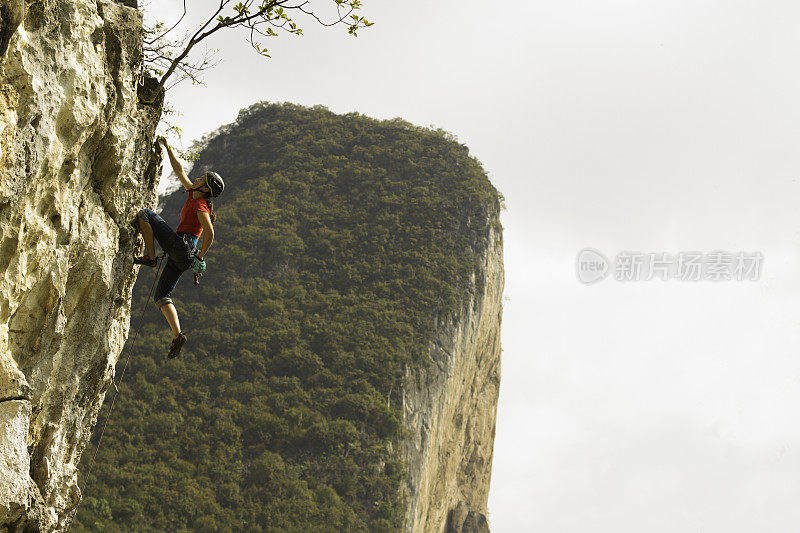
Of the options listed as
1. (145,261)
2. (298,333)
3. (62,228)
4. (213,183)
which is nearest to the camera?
(62,228)

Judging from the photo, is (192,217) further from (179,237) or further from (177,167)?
(177,167)

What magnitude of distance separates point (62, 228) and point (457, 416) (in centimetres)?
3238

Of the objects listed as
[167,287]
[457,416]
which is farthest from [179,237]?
[457,416]

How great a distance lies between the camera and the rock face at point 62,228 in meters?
5.21

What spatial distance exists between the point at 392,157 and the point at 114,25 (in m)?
41.2

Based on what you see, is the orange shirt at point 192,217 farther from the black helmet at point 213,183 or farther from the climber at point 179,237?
the black helmet at point 213,183

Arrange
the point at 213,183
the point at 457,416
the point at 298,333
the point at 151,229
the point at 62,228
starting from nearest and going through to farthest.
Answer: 1. the point at 62,228
2. the point at 151,229
3. the point at 213,183
4. the point at 298,333
5. the point at 457,416

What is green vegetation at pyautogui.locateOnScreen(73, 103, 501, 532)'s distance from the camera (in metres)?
25.7

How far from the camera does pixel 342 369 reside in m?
31.8

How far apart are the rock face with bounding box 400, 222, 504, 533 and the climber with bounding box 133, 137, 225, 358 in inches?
842

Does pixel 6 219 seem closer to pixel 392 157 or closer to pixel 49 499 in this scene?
pixel 49 499

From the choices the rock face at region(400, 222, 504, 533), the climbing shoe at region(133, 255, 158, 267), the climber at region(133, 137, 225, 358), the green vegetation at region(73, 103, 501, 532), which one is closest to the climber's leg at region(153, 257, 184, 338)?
the climber at region(133, 137, 225, 358)

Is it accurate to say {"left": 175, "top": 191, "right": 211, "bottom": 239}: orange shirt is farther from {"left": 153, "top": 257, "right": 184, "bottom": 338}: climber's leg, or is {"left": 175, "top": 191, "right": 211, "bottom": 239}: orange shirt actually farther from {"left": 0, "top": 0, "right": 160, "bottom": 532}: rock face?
{"left": 0, "top": 0, "right": 160, "bottom": 532}: rock face

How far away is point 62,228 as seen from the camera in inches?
237
